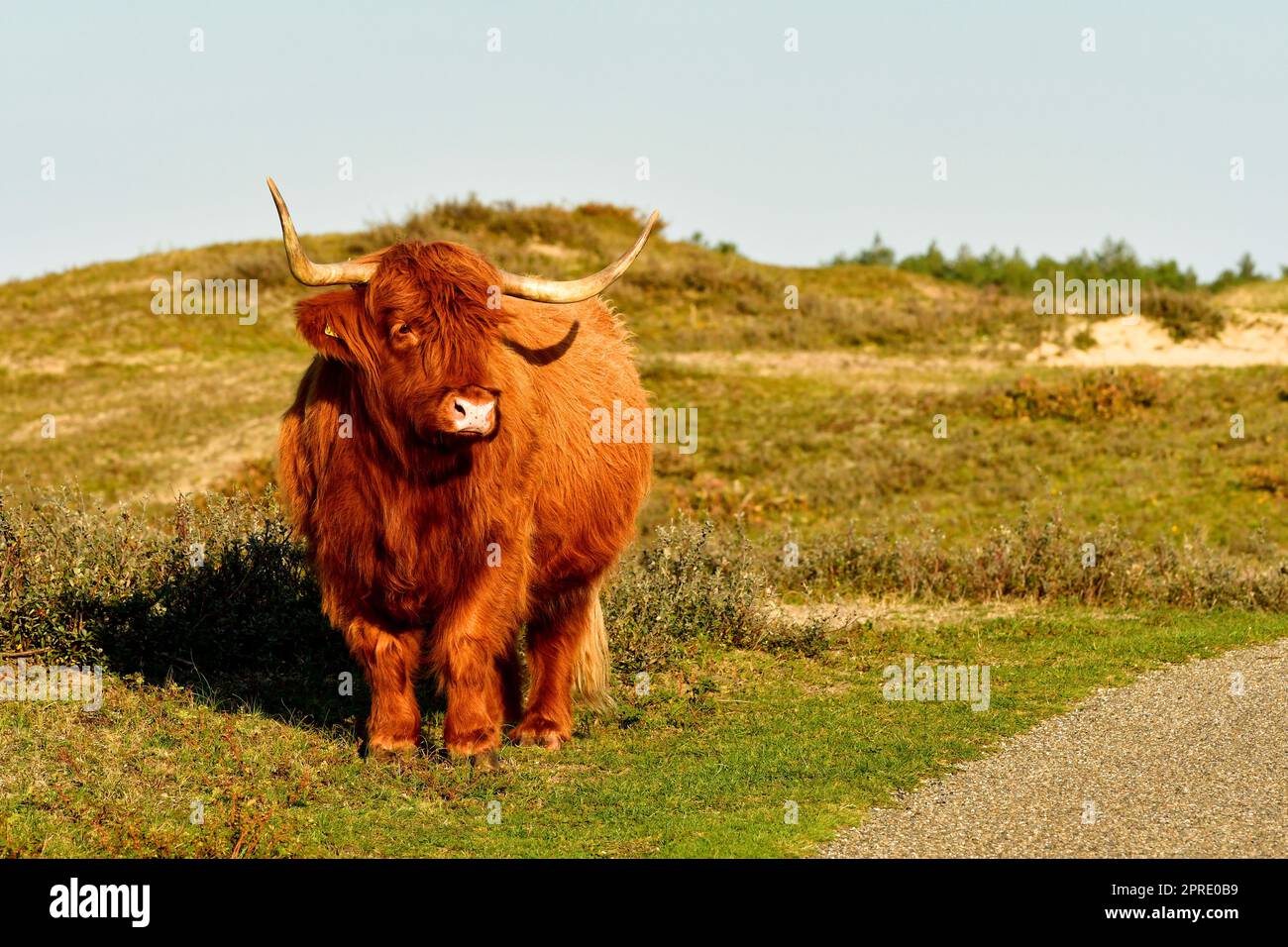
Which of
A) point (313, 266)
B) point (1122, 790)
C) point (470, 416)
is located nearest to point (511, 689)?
point (470, 416)

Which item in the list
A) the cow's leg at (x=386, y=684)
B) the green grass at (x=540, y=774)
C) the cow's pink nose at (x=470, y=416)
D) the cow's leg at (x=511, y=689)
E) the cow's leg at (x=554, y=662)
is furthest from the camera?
the cow's leg at (x=511, y=689)

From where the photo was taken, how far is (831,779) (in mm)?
7215

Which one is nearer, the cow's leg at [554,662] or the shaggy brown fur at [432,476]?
the shaggy brown fur at [432,476]

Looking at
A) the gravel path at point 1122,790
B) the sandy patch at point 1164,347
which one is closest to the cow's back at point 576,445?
the gravel path at point 1122,790

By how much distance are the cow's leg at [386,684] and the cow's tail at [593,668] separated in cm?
153

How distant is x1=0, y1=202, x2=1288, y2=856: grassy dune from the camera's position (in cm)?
671

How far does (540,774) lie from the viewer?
7500 mm

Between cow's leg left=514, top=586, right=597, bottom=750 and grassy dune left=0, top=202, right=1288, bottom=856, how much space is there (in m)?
0.24

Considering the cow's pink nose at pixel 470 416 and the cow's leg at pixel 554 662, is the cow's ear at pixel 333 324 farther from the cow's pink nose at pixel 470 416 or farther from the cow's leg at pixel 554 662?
the cow's leg at pixel 554 662

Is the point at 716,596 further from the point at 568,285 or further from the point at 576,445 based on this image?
the point at 568,285

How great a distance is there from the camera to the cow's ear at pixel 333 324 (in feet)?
22.5

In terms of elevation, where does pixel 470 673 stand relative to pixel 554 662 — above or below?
above

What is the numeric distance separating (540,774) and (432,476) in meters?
1.83

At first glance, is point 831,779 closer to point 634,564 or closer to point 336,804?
point 336,804
